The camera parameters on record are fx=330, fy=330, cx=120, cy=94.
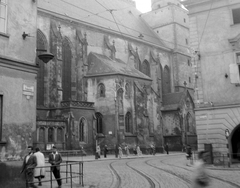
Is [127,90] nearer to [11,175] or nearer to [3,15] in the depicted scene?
[3,15]

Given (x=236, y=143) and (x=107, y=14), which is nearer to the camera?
(x=236, y=143)

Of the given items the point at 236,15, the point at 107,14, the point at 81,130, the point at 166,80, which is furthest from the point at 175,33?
the point at 236,15

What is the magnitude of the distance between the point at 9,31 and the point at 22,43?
620 millimetres

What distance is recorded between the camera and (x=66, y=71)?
34.7 meters

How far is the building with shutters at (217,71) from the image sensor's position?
1741cm

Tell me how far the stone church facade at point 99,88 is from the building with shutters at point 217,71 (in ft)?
40.7

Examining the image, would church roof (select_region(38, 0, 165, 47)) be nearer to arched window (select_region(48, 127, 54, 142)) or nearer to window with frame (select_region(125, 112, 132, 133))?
window with frame (select_region(125, 112, 132, 133))

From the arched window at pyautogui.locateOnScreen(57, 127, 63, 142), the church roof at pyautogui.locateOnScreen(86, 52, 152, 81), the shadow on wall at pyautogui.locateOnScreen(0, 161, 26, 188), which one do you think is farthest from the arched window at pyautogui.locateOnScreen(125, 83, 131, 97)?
the shadow on wall at pyautogui.locateOnScreen(0, 161, 26, 188)

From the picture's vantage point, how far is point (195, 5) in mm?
19203

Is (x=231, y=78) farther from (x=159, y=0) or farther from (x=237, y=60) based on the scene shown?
(x=159, y=0)

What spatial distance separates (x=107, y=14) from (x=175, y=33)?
532 inches

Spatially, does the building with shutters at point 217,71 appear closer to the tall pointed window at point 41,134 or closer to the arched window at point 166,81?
the tall pointed window at point 41,134

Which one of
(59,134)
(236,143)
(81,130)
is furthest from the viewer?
(81,130)

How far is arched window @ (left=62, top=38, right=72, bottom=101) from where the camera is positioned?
34344 mm
